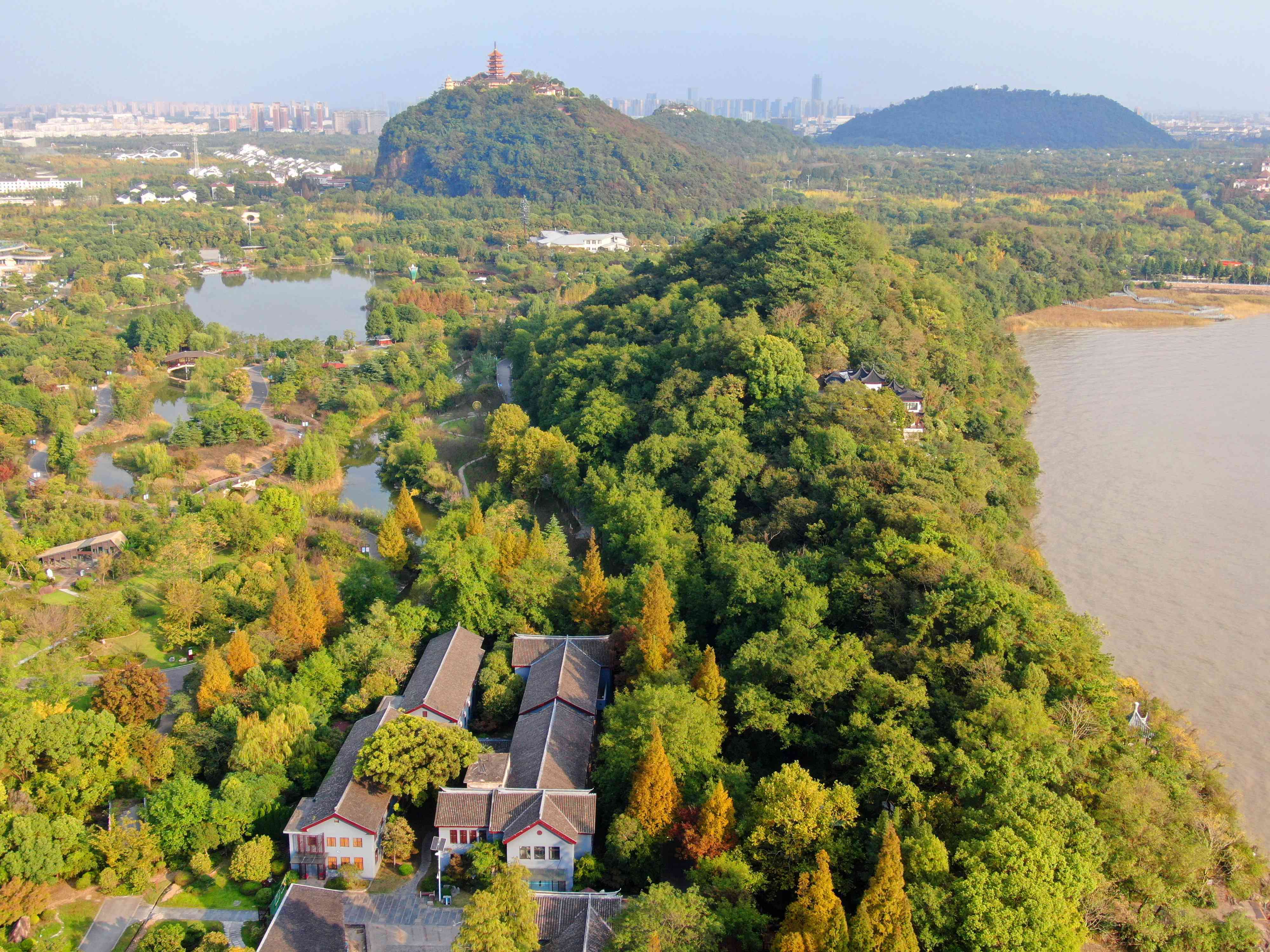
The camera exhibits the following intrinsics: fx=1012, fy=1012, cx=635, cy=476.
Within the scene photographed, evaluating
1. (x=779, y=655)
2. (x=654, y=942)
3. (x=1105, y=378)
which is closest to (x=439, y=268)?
(x=1105, y=378)

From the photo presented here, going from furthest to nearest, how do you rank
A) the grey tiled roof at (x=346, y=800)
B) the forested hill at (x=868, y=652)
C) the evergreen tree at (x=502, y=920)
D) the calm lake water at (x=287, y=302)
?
the calm lake water at (x=287, y=302), the grey tiled roof at (x=346, y=800), the forested hill at (x=868, y=652), the evergreen tree at (x=502, y=920)

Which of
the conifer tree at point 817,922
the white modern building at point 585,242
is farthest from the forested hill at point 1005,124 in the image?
the conifer tree at point 817,922

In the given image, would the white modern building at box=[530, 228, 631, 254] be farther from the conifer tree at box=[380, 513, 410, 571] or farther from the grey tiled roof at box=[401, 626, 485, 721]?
the grey tiled roof at box=[401, 626, 485, 721]

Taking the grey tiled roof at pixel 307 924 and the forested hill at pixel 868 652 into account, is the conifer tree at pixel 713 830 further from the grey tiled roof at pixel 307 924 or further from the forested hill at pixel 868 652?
the grey tiled roof at pixel 307 924

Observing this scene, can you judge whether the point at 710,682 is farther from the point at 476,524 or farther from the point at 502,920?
the point at 476,524

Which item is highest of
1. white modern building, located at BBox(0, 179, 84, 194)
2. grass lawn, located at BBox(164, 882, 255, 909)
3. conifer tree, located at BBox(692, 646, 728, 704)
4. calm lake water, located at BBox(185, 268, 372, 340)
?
white modern building, located at BBox(0, 179, 84, 194)

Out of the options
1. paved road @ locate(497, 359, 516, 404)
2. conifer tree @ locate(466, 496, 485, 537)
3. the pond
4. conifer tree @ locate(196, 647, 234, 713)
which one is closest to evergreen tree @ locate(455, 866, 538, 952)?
conifer tree @ locate(196, 647, 234, 713)
